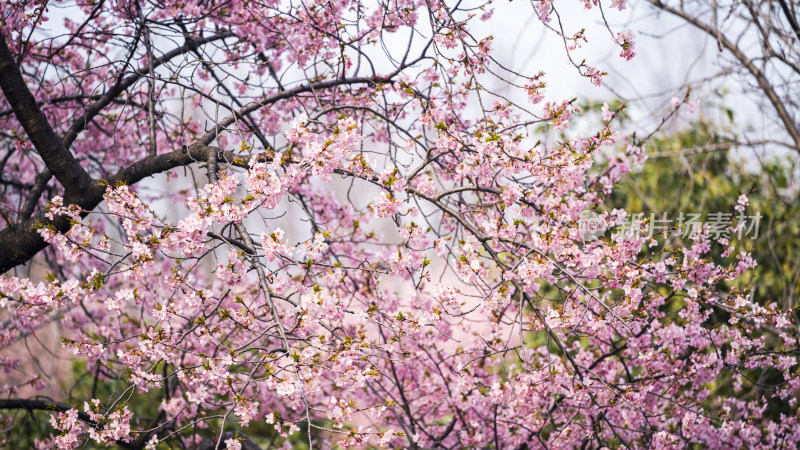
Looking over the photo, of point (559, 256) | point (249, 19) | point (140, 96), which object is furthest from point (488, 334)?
point (140, 96)

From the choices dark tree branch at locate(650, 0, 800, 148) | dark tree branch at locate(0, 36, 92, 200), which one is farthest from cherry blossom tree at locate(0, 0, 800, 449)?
dark tree branch at locate(650, 0, 800, 148)

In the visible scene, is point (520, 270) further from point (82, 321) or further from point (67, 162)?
point (82, 321)

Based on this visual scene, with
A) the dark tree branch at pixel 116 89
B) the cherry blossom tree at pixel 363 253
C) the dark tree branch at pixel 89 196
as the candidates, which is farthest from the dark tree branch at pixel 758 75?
the dark tree branch at pixel 116 89

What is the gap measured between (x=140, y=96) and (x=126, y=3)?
815mm

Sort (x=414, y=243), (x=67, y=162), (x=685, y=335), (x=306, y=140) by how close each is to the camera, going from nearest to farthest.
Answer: (x=306, y=140)
(x=414, y=243)
(x=67, y=162)
(x=685, y=335)

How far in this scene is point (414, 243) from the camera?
8.84ft

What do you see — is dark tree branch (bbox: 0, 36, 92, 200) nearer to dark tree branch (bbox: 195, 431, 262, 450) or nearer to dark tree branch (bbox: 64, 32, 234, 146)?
dark tree branch (bbox: 64, 32, 234, 146)

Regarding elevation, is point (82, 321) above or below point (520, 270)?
above

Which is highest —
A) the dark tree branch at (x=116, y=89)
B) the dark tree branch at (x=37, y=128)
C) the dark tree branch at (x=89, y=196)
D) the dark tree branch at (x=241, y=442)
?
the dark tree branch at (x=116, y=89)

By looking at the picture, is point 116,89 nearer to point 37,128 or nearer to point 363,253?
point 37,128

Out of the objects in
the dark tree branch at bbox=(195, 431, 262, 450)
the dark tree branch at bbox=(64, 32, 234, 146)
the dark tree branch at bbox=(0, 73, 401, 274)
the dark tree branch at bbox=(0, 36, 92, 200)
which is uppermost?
the dark tree branch at bbox=(64, 32, 234, 146)

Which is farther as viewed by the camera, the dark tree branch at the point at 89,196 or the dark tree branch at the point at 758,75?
the dark tree branch at the point at 758,75

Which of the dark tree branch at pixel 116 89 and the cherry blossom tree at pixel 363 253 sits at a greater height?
the dark tree branch at pixel 116 89

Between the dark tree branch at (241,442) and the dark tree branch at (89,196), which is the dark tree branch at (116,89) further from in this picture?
the dark tree branch at (241,442)
